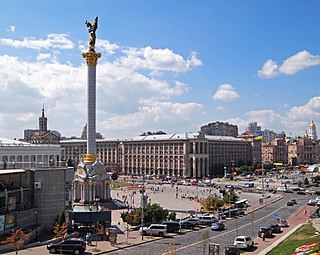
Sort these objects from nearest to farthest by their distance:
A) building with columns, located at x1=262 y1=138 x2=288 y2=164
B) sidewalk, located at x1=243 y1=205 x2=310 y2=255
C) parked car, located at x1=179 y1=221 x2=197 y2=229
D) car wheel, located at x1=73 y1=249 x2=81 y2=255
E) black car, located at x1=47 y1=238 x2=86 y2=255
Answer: black car, located at x1=47 y1=238 x2=86 y2=255, car wheel, located at x1=73 y1=249 x2=81 y2=255, sidewalk, located at x1=243 y1=205 x2=310 y2=255, parked car, located at x1=179 y1=221 x2=197 y2=229, building with columns, located at x1=262 y1=138 x2=288 y2=164

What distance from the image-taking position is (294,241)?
34656 mm

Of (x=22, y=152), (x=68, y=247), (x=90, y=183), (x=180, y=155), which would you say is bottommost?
(x=68, y=247)

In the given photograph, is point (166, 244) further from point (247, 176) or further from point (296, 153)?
point (296, 153)

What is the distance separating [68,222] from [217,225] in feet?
51.3

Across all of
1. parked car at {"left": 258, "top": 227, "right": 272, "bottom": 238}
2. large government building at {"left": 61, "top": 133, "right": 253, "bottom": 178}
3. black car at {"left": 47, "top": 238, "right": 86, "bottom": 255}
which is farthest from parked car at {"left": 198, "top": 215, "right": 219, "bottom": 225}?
large government building at {"left": 61, "top": 133, "right": 253, "bottom": 178}

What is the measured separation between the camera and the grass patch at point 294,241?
101 ft

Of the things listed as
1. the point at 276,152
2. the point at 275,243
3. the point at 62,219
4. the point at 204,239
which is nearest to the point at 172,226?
the point at 275,243

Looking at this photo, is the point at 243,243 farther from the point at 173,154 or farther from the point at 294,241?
the point at 173,154

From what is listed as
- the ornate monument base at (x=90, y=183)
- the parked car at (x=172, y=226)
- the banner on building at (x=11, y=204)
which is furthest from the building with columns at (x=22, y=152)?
the parked car at (x=172, y=226)

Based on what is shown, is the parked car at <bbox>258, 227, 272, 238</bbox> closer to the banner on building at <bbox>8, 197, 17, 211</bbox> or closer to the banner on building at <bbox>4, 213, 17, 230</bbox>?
the banner on building at <bbox>4, 213, 17, 230</bbox>

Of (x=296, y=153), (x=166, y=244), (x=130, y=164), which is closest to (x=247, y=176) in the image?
(x=130, y=164)

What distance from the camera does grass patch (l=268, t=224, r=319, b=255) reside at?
30712 mm

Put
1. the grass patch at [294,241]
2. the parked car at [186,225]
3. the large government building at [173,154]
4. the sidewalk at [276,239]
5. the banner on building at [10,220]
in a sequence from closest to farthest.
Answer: the grass patch at [294,241]
the sidewalk at [276,239]
the banner on building at [10,220]
the parked car at [186,225]
the large government building at [173,154]

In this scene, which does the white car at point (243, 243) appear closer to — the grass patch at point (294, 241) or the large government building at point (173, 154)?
the grass patch at point (294, 241)
